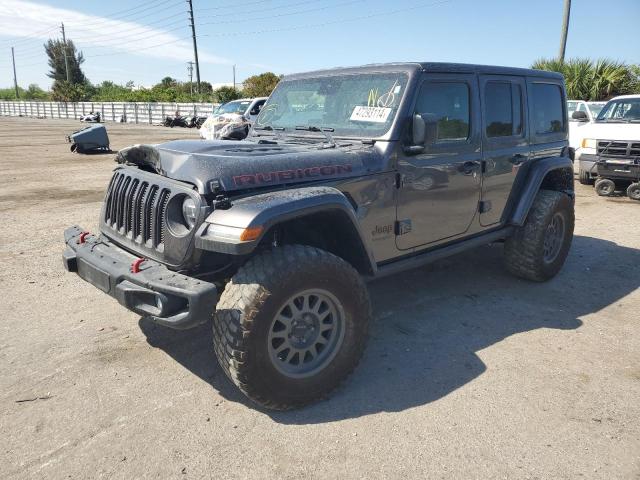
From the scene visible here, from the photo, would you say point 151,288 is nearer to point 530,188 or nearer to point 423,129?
point 423,129

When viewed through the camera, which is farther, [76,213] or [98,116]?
[98,116]

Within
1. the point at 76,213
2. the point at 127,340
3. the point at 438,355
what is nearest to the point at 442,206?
the point at 438,355

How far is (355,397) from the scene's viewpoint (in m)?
3.16

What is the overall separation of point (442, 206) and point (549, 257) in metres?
1.99

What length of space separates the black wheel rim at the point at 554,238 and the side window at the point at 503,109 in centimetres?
111

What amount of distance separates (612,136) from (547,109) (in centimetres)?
551

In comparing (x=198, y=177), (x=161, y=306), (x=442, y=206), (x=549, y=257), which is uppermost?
(x=198, y=177)

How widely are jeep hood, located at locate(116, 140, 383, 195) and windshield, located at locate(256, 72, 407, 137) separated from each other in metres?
0.23

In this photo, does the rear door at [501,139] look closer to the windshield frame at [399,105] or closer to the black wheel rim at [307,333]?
the windshield frame at [399,105]

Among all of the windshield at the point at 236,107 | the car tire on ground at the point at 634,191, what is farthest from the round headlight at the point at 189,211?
the windshield at the point at 236,107

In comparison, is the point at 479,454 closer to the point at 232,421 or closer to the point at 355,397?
the point at 355,397

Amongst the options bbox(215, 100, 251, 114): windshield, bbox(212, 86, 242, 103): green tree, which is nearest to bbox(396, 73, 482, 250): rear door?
bbox(215, 100, 251, 114): windshield

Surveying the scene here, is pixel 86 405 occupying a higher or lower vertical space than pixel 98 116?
lower

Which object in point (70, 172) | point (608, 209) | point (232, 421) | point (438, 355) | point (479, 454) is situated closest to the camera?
point (479, 454)
